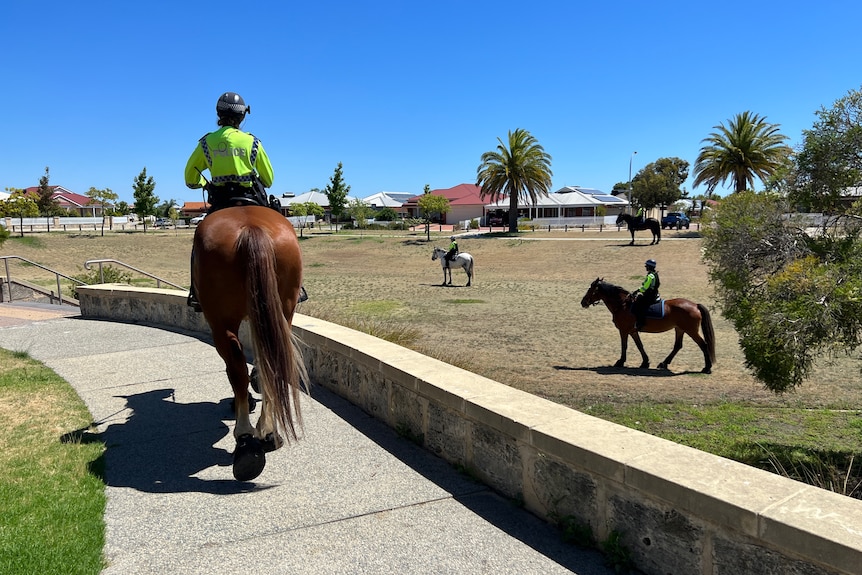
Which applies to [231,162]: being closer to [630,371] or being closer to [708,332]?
[630,371]

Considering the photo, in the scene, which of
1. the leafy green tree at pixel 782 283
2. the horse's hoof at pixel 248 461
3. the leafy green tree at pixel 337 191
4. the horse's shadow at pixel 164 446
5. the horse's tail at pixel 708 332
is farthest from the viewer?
the leafy green tree at pixel 337 191

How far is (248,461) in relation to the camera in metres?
3.95

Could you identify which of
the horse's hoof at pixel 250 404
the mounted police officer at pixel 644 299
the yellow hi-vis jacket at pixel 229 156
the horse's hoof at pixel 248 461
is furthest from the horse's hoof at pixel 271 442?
the mounted police officer at pixel 644 299

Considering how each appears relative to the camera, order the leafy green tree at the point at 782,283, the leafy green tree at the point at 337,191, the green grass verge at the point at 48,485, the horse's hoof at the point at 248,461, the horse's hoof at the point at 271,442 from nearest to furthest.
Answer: the green grass verge at the point at 48,485 → the horse's hoof at the point at 248,461 → the horse's hoof at the point at 271,442 → the leafy green tree at the point at 782,283 → the leafy green tree at the point at 337,191

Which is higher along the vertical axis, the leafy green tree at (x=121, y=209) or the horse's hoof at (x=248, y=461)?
the leafy green tree at (x=121, y=209)

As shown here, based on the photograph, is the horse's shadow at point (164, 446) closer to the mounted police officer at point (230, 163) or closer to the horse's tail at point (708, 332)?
the mounted police officer at point (230, 163)

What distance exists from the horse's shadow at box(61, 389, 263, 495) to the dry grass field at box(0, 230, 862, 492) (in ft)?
9.54

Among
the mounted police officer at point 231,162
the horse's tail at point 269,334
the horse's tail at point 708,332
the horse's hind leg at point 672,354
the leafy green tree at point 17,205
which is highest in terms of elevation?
the leafy green tree at point 17,205

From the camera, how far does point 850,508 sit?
2447 millimetres

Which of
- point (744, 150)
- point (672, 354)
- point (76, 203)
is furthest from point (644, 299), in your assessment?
point (76, 203)

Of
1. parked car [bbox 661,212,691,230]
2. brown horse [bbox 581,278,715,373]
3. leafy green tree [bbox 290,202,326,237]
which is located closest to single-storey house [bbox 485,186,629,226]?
parked car [bbox 661,212,691,230]

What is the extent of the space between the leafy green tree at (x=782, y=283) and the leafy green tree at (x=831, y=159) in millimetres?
293

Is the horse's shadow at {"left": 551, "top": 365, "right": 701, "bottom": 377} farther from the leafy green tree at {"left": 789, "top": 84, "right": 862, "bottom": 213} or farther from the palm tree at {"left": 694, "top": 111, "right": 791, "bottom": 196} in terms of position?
the palm tree at {"left": 694, "top": 111, "right": 791, "bottom": 196}

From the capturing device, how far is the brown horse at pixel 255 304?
13.1 ft
